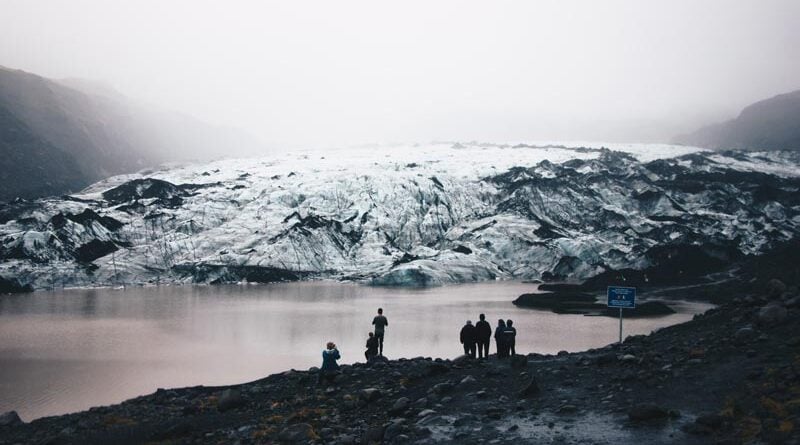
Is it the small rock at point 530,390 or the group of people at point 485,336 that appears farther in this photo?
the group of people at point 485,336

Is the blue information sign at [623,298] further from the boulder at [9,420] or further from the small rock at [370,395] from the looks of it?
the boulder at [9,420]

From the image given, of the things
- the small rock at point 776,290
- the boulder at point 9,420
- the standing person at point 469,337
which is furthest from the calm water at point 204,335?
the small rock at point 776,290

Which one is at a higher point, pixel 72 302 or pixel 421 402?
pixel 421 402

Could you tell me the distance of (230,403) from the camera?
58.9 ft

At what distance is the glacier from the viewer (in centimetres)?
11519

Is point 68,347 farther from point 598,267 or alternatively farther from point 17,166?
point 17,166

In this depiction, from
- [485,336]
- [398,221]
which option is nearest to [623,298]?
[485,336]

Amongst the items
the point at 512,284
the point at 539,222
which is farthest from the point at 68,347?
the point at 539,222

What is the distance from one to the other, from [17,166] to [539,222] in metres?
144

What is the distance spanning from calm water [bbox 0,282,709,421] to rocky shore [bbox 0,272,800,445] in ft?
35.1

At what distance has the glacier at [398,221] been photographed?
115188 millimetres

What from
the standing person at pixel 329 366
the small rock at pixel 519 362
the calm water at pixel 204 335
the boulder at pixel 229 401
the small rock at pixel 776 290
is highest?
the small rock at pixel 776 290

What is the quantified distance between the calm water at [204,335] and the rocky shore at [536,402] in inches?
421

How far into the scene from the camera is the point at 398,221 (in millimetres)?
145000
